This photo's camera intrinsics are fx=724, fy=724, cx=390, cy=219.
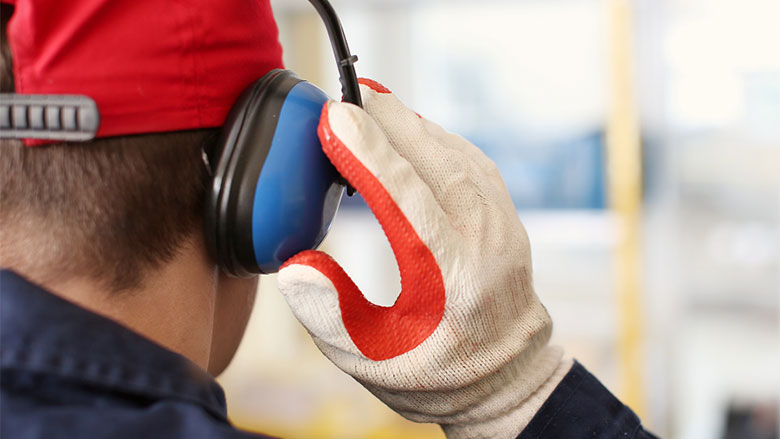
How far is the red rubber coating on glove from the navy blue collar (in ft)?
0.54

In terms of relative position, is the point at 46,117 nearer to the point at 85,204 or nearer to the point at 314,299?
the point at 85,204

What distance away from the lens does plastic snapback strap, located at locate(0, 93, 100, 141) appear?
554 millimetres

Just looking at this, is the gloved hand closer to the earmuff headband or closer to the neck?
the neck

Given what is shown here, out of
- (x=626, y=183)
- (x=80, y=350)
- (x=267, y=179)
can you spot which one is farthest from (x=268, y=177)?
(x=626, y=183)

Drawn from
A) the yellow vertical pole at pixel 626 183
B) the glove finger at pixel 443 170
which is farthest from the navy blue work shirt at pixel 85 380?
the yellow vertical pole at pixel 626 183

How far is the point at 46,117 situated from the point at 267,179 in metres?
0.19

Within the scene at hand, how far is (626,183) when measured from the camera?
2.15 meters

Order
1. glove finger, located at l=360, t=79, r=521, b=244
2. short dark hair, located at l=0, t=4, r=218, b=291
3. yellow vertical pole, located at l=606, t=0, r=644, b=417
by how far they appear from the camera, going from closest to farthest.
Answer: short dark hair, located at l=0, t=4, r=218, b=291
glove finger, located at l=360, t=79, r=521, b=244
yellow vertical pole, located at l=606, t=0, r=644, b=417

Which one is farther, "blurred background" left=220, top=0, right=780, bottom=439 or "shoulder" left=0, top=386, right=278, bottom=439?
"blurred background" left=220, top=0, right=780, bottom=439

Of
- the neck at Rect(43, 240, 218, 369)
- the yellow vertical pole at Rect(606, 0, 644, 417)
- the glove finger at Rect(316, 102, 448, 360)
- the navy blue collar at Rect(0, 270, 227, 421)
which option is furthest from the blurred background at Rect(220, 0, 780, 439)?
the navy blue collar at Rect(0, 270, 227, 421)

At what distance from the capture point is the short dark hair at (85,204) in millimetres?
576

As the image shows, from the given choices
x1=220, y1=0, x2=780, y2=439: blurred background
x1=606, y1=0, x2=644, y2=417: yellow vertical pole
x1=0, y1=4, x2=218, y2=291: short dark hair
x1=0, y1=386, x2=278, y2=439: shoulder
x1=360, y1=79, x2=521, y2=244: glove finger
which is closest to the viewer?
x1=0, y1=386, x2=278, y2=439: shoulder

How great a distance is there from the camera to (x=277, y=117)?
0.67 metres

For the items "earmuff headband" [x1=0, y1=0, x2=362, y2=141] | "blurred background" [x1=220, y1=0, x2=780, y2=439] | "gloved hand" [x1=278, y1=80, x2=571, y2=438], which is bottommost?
"blurred background" [x1=220, y1=0, x2=780, y2=439]
